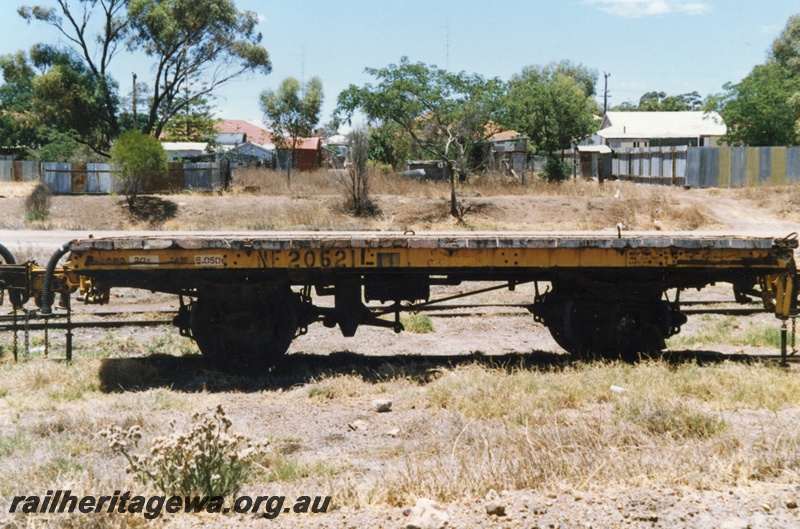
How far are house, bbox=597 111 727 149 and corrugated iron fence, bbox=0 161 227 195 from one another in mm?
33755

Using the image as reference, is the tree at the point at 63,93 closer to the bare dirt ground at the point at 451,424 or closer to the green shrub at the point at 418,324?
the bare dirt ground at the point at 451,424

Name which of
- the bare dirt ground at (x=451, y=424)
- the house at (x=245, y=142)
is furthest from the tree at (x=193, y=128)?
the bare dirt ground at (x=451, y=424)

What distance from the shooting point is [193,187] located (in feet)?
127

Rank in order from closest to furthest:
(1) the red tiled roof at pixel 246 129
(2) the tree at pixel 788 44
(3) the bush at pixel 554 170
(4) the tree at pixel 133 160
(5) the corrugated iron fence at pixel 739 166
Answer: (4) the tree at pixel 133 160 < (5) the corrugated iron fence at pixel 739 166 < (3) the bush at pixel 554 170 < (1) the red tiled roof at pixel 246 129 < (2) the tree at pixel 788 44

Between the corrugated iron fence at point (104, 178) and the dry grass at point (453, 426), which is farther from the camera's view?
the corrugated iron fence at point (104, 178)

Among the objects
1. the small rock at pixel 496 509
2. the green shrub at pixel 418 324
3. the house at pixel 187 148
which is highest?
the house at pixel 187 148

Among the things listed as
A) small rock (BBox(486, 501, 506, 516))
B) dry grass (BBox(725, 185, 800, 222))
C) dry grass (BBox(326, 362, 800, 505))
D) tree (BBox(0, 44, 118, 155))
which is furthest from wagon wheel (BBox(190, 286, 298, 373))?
tree (BBox(0, 44, 118, 155))

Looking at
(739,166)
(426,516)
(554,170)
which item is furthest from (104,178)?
(426,516)

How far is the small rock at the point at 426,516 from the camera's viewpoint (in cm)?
497

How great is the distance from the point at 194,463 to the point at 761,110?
149ft

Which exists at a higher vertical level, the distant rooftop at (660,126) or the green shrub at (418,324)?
the distant rooftop at (660,126)

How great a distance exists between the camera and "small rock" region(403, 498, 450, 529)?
497cm

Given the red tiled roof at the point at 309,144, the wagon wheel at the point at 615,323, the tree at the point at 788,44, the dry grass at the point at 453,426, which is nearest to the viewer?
the dry grass at the point at 453,426

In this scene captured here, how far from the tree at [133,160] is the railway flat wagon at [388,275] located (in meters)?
23.7
